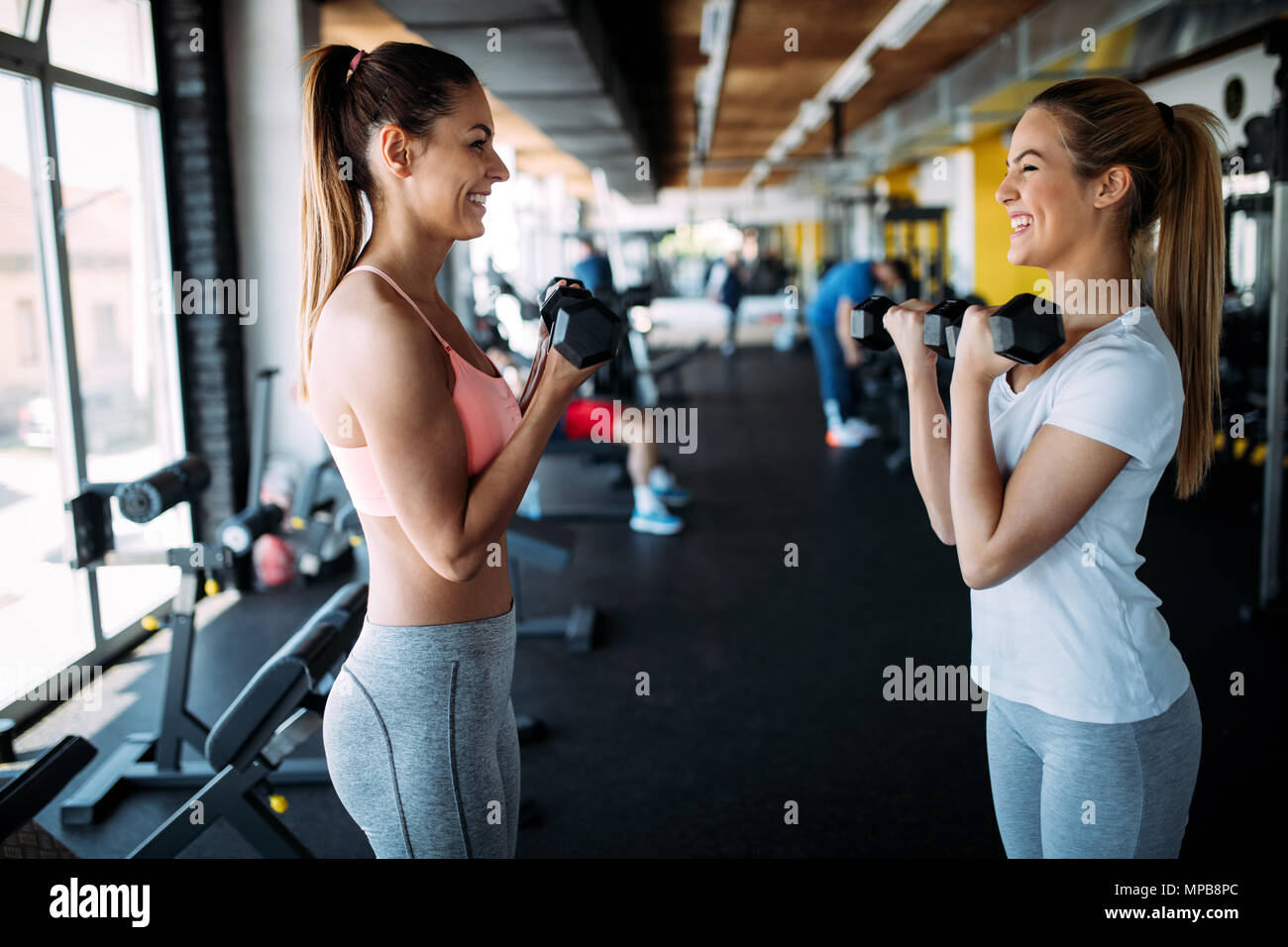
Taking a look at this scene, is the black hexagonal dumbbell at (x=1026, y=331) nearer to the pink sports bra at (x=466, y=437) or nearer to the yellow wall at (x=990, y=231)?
the pink sports bra at (x=466, y=437)

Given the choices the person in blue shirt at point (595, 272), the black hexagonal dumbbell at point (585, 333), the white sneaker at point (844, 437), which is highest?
the person in blue shirt at point (595, 272)

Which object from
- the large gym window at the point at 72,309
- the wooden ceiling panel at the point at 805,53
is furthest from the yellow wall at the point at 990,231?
the large gym window at the point at 72,309

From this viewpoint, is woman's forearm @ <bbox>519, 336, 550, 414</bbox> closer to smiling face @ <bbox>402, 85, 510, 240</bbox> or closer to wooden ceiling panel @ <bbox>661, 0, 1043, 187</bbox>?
smiling face @ <bbox>402, 85, 510, 240</bbox>

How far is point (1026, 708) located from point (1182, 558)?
3.53m

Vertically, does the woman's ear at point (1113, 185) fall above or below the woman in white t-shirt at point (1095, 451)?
above

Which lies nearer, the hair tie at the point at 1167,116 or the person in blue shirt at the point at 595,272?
the hair tie at the point at 1167,116

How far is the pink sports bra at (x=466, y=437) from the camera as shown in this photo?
1054mm

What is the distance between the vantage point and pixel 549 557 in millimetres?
3096

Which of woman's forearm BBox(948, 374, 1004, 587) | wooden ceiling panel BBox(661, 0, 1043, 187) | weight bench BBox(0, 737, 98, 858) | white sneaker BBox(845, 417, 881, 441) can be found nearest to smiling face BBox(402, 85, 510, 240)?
woman's forearm BBox(948, 374, 1004, 587)

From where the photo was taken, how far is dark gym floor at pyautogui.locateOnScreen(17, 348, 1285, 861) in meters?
2.33

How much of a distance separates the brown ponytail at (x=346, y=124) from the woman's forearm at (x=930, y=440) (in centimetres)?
63

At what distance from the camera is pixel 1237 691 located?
288 centimetres

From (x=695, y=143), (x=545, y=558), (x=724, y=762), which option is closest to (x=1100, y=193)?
(x=724, y=762)

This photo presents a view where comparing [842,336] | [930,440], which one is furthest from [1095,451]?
[842,336]
